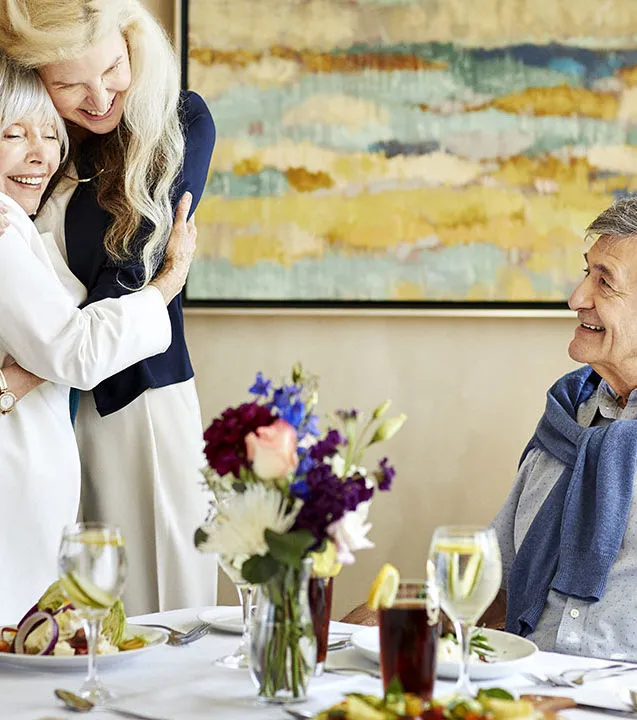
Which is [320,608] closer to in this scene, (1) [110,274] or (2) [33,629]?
(2) [33,629]

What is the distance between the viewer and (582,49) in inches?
117

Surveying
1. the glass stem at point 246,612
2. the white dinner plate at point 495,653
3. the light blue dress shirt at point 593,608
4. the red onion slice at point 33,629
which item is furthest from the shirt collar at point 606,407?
the red onion slice at point 33,629

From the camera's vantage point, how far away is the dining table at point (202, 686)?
116 cm

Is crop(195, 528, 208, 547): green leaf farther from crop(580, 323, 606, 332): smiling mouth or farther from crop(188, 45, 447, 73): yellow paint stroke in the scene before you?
crop(188, 45, 447, 73): yellow paint stroke

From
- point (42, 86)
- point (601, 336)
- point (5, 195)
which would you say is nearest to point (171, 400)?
point (5, 195)

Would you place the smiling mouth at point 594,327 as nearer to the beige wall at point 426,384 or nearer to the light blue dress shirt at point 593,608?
the light blue dress shirt at point 593,608

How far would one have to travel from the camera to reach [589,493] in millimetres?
1915

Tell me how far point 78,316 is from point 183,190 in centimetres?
45

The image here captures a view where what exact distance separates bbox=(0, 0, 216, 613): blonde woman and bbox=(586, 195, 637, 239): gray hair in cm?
83

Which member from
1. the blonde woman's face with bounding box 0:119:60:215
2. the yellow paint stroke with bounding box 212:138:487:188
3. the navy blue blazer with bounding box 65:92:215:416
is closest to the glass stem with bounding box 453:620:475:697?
the navy blue blazer with bounding box 65:92:215:416

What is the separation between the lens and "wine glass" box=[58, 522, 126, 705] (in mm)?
1136

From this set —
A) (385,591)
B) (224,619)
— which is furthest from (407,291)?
(385,591)

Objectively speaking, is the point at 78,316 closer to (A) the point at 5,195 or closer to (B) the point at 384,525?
(A) the point at 5,195

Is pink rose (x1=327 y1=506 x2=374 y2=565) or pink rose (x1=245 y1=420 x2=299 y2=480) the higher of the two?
pink rose (x1=245 y1=420 x2=299 y2=480)
